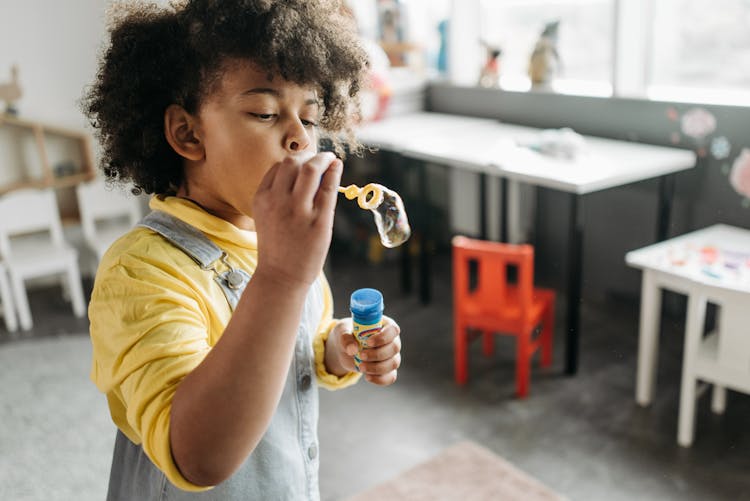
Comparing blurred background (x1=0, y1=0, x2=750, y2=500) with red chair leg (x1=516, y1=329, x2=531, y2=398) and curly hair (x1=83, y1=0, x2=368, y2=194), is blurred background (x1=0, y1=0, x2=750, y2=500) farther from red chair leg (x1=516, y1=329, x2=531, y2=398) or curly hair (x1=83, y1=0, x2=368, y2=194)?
curly hair (x1=83, y1=0, x2=368, y2=194)

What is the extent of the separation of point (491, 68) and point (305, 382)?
2720 mm

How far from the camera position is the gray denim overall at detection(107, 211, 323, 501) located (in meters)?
0.78

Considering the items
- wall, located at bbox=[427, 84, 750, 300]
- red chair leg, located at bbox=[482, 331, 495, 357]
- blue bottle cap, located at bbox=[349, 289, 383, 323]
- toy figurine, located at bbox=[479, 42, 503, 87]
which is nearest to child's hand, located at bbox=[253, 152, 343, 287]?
blue bottle cap, located at bbox=[349, 289, 383, 323]

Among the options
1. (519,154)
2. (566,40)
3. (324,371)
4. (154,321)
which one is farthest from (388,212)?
A: (566,40)

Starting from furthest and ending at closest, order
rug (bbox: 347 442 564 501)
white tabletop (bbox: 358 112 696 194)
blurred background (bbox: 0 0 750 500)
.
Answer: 1. white tabletop (bbox: 358 112 696 194)
2. blurred background (bbox: 0 0 750 500)
3. rug (bbox: 347 442 564 501)

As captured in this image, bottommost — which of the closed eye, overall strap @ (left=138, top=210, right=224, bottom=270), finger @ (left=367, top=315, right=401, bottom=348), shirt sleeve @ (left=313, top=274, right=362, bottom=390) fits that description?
shirt sleeve @ (left=313, top=274, right=362, bottom=390)

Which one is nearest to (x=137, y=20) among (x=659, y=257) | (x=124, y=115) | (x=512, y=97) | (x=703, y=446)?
(x=124, y=115)

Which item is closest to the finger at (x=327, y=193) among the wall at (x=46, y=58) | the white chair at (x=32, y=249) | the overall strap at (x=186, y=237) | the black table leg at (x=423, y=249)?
the overall strap at (x=186, y=237)

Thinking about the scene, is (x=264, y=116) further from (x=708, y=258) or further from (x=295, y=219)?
(x=708, y=258)

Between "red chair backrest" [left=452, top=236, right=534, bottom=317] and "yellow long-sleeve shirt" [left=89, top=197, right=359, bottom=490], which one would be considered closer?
"yellow long-sleeve shirt" [left=89, top=197, right=359, bottom=490]

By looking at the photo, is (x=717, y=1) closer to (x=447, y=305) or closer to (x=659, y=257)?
(x=659, y=257)

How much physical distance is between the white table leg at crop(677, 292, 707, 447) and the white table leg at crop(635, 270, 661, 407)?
0.14 meters

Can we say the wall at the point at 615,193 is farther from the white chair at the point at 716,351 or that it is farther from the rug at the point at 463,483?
the rug at the point at 463,483

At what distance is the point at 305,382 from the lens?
91cm
